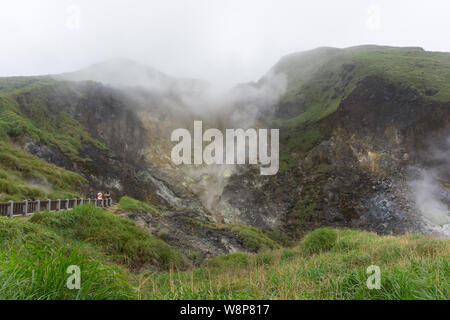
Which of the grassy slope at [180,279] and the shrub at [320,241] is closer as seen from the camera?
the grassy slope at [180,279]

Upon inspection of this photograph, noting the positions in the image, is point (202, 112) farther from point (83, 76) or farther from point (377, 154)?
point (377, 154)

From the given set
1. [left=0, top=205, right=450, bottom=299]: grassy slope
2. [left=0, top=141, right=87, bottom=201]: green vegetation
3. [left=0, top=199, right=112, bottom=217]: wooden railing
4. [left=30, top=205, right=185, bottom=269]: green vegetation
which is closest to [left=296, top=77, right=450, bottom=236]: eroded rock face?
[left=30, top=205, right=185, bottom=269]: green vegetation

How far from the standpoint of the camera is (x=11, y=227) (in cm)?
639

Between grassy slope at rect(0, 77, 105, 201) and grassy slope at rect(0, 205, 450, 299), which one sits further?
grassy slope at rect(0, 77, 105, 201)

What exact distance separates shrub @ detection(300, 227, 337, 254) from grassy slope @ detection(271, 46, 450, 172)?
36908 mm

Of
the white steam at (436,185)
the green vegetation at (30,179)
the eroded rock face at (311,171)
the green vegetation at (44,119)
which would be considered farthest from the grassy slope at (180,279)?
the white steam at (436,185)

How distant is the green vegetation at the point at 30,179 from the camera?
51.3ft

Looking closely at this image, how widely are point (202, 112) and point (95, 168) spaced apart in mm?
37616

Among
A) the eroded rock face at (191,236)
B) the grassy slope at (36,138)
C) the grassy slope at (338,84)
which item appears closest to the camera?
the eroded rock face at (191,236)

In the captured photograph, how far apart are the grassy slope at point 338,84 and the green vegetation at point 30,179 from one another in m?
34.9

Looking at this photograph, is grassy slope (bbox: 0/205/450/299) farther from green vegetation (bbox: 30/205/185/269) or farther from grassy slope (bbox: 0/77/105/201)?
grassy slope (bbox: 0/77/105/201)

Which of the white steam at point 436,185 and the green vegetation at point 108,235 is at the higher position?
the white steam at point 436,185

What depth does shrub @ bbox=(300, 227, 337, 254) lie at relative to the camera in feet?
34.6

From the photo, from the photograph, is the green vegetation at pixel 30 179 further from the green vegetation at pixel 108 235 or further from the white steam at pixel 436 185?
the white steam at pixel 436 185
